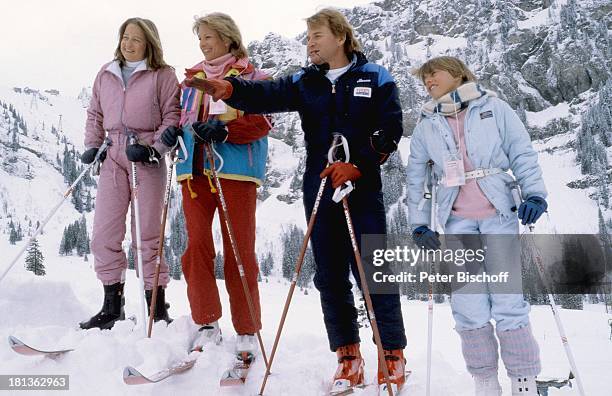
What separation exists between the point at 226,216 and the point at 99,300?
11.1ft

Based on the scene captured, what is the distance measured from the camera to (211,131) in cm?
379

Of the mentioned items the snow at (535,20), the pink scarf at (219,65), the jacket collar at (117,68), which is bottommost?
the pink scarf at (219,65)

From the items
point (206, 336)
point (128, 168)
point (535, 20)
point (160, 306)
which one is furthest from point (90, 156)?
point (535, 20)

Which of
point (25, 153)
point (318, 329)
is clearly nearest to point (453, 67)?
point (318, 329)

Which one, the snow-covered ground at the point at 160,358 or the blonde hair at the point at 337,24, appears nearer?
the snow-covered ground at the point at 160,358

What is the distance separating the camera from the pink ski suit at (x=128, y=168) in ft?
14.5

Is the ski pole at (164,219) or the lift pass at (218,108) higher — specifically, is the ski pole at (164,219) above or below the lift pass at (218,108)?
below

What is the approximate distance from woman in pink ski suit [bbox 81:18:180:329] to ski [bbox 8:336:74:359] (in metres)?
0.82

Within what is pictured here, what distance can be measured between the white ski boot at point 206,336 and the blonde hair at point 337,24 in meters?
2.48

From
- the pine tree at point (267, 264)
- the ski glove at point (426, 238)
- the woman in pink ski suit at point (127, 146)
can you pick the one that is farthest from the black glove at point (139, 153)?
the pine tree at point (267, 264)

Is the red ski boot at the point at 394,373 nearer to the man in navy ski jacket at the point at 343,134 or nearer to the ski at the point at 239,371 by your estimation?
the man in navy ski jacket at the point at 343,134

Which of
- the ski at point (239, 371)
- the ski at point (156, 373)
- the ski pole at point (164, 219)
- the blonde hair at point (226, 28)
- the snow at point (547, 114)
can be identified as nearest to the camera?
the ski at point (156, 373)

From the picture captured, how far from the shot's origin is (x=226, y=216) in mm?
3863

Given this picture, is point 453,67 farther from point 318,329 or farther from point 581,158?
point 581,158
